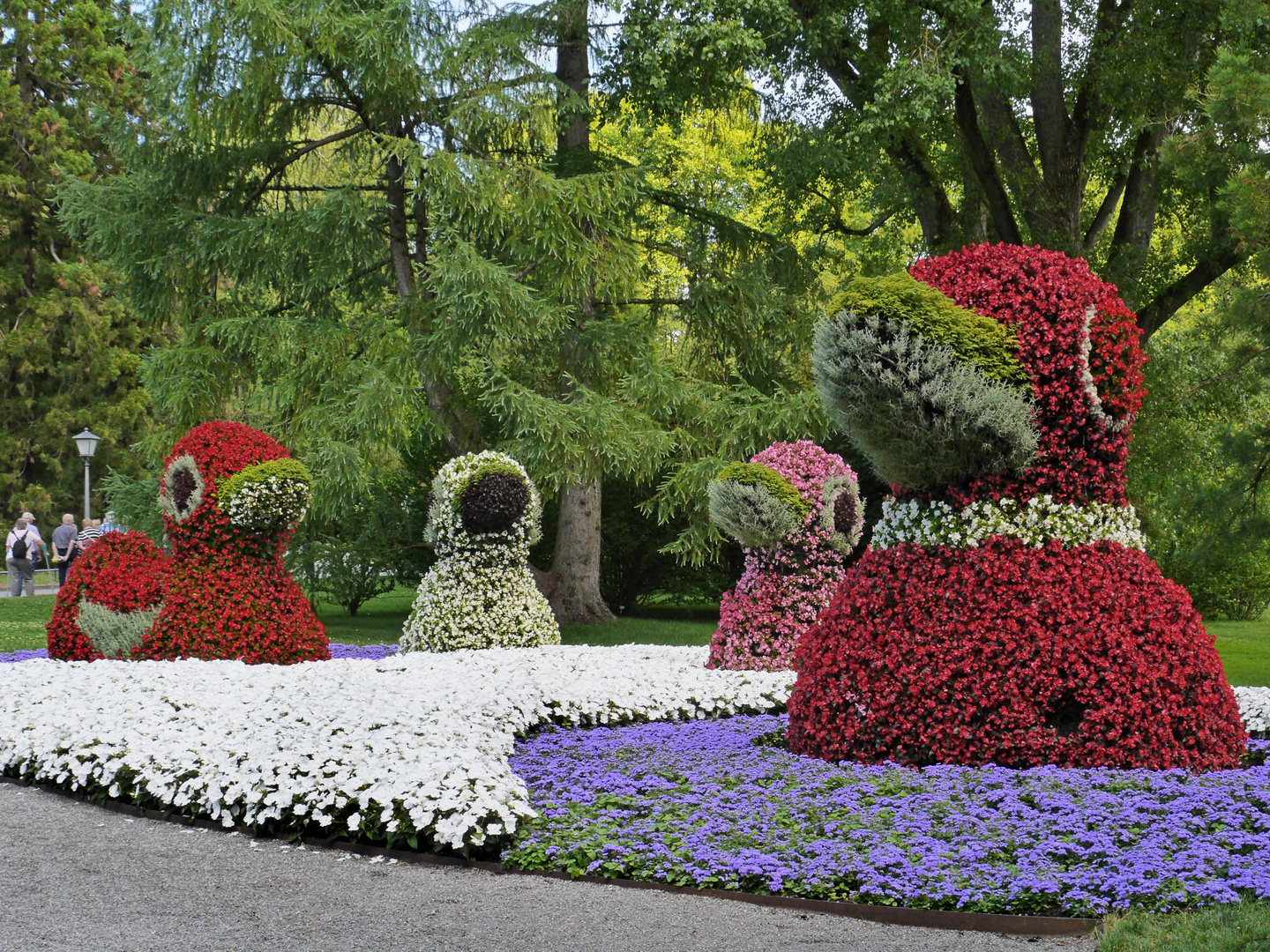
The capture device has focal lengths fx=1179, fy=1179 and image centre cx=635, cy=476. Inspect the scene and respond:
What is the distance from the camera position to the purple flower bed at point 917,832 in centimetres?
404

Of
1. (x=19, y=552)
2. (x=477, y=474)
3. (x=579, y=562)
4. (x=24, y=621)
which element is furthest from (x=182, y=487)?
(x=19, y=552)

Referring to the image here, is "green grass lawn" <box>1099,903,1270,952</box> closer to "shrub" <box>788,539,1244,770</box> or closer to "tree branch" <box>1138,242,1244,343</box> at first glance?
"shrub" <box>788,539,1244,770</box>

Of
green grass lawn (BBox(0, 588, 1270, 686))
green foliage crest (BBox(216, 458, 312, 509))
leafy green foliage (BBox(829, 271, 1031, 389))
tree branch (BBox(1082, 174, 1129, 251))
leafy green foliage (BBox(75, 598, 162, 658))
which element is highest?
tree branch (BBox(1082, 174, 1129, 251))

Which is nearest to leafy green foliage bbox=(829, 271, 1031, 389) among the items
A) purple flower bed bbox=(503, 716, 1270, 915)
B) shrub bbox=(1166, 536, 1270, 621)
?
purple flower bed bbox=(503, 716, 1270, 915)

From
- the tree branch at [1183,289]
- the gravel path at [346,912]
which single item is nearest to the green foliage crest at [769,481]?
the gravel path at [346,912]

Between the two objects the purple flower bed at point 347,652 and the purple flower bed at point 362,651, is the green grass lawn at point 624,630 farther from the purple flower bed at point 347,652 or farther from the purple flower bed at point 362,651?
the purple flower bed at point 362,651

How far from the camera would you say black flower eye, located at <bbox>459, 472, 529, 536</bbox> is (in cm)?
981

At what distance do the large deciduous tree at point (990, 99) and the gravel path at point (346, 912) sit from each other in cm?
943

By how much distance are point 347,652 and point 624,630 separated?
16.4 ft

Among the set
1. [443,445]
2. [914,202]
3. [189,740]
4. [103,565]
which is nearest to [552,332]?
[443,445]

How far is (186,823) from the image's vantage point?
17.9ft

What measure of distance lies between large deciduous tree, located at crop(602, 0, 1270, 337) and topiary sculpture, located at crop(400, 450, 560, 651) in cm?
527

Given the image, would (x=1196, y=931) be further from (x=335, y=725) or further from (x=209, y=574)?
(x=209, y=574)

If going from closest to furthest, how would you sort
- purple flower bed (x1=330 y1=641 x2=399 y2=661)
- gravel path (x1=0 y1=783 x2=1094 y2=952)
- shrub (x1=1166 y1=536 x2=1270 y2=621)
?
gravel path (x1=0 y1=783 x2=1094 y2=952) → purple flower bed (x1=330 y1=641 x2=399 y2=661) → shrub (x1=1166 y1=536 x2=1270 y2=621)
